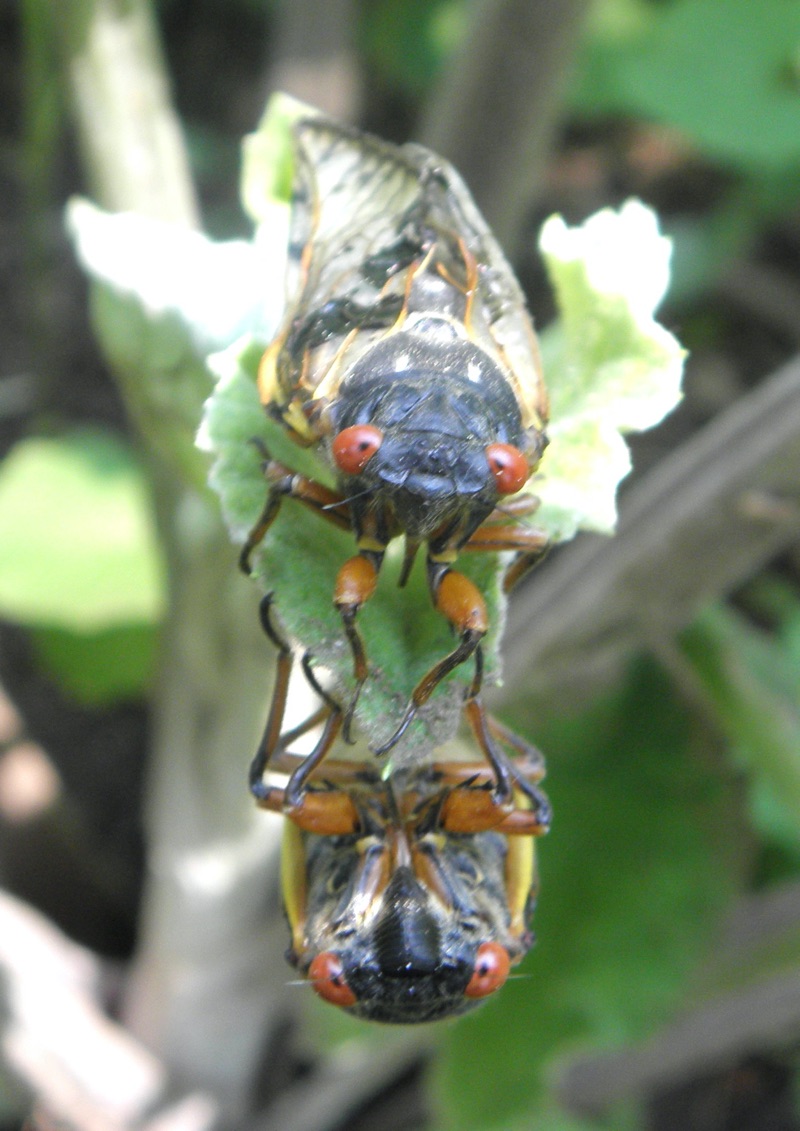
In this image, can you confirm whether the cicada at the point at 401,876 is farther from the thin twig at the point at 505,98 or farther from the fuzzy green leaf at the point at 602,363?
the thin twig at the point at 505,98

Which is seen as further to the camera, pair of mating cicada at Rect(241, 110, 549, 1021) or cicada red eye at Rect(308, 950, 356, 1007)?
cicada red eye at Rect(308, 950, 356, 1007)

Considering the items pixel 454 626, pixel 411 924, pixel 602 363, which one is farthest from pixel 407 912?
pixel 602 363

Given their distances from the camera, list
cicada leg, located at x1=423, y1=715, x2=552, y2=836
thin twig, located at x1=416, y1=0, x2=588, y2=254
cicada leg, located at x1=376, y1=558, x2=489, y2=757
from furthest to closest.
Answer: thin twig, located at x1=416, y1=0, x2=588, y2=254, cicada leg, located at x1=423, y1=715, x2=552, y2=836, cicada leg, located at x1=376, y1=558, x2=489, y2=757

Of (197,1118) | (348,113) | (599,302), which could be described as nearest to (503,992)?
(197,1118)

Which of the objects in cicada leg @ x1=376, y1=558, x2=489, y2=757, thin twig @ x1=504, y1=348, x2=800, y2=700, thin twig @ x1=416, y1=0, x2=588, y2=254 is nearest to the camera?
cicada leg @ x1=376, y1=558, x2=489, y2=757

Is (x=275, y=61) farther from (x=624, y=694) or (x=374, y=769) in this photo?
(x=374, y=769)

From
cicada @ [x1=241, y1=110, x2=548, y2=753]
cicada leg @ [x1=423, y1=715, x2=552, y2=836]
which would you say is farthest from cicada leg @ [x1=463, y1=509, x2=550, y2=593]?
cicada leg @ [x1=423, y1=715, x2=552, y2=836]

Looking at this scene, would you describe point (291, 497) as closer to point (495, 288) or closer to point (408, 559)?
point (408, 559)

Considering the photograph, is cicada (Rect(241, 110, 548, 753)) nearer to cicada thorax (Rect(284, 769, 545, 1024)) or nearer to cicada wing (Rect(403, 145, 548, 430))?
cicada wing (Rect(403, 145, 548, 430))
